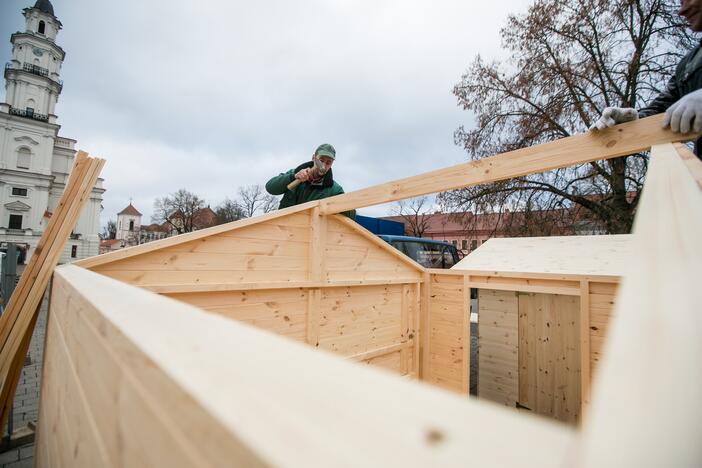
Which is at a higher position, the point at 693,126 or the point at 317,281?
the point at 693,126

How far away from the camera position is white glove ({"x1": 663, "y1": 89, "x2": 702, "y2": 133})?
1.53 meters

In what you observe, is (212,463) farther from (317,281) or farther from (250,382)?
(317,281)

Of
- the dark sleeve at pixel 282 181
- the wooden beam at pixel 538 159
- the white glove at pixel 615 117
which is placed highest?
the dark sleeve at pixel 282 181

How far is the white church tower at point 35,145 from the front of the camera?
32281mm

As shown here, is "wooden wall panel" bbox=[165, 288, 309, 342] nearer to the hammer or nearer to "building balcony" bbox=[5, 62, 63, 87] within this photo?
the hammer

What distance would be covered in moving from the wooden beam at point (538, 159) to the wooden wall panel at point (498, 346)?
306cm

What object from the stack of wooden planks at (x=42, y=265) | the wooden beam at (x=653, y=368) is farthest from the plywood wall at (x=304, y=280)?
the wooden beam at (x=653, y=368)

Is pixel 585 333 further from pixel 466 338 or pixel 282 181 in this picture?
pixel 282 181

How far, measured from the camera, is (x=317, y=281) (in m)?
3.65

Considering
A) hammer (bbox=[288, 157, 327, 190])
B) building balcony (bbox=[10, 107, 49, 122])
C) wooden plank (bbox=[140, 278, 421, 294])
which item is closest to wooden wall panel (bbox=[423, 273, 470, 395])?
wooden plank (bbox=[140, 278, 421, 294])

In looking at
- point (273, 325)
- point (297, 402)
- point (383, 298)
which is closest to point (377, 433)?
point (297, 402)

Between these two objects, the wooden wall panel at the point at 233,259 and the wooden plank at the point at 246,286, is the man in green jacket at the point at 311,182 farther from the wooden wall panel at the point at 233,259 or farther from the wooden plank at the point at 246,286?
the wooden plank at the point at 246,286

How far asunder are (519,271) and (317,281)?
9.46ft

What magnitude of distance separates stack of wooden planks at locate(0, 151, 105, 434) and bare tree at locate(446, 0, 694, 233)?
9755 millimetres
